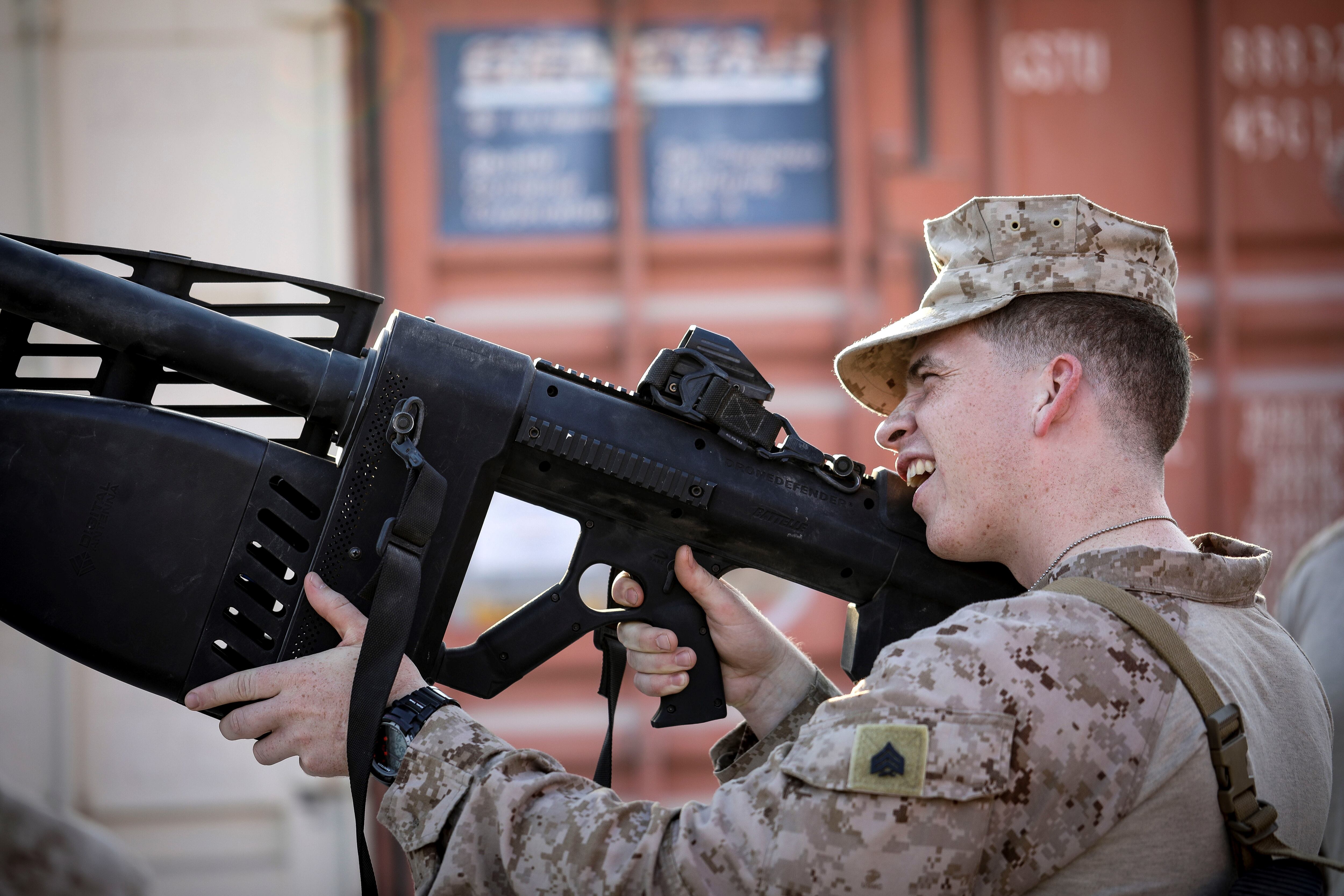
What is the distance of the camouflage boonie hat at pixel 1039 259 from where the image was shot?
1.56 metres

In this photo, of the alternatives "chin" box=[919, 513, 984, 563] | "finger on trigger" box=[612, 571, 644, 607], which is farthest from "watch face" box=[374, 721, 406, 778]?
"chin" box=[919, 513, 984, 563]

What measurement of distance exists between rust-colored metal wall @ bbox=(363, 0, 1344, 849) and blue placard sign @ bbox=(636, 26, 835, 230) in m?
0.04

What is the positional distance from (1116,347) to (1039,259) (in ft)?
0.57

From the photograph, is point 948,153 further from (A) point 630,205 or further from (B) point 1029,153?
(A) point 630,205

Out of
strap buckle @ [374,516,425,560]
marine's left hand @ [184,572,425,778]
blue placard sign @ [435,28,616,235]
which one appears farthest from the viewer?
blue placard sign @ [435,28,616,235]

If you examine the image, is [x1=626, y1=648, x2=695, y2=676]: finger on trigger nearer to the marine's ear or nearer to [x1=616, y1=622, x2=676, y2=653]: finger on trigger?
[x1=616, y1=622, x2=676, y2=653]: finger on trigger

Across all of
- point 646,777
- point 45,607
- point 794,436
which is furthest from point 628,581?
point 646,777

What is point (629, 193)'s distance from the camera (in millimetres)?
3652

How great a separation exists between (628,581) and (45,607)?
91 centimetres

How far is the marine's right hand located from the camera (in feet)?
6.11

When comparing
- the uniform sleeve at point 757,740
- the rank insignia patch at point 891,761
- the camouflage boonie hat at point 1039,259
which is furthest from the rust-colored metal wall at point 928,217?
the rank insignia patch at point 891,761

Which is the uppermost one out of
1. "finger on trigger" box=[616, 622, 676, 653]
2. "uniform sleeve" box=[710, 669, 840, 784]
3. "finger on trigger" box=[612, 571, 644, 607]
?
"finger on trigger" box=[612, 571, 644, 607]

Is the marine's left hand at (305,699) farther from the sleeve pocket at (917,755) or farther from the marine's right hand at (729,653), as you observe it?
the sleeve pocket at (917,755)

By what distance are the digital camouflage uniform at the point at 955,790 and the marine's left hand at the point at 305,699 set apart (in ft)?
0.54
